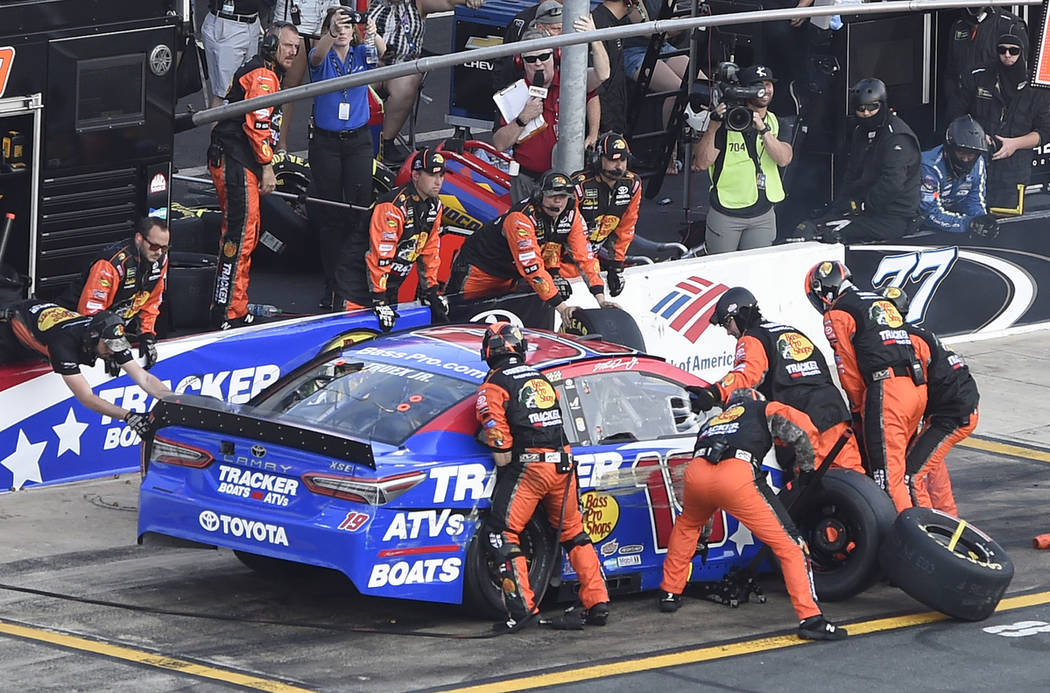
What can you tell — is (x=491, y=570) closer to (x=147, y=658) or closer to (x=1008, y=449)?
(x=147, y=658)

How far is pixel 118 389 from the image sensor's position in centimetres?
1267

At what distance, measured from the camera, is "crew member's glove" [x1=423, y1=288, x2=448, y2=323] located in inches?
548

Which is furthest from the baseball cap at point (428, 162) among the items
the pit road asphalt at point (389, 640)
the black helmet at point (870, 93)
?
the black helmet at point (870, 93)

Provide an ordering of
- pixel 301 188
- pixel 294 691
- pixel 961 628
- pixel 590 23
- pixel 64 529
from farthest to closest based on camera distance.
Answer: pixel 301 188
pixel 590 23
pixel 64 529
pixel 961 628
pixel 294 691

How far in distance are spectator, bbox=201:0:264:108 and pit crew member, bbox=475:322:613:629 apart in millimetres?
7720

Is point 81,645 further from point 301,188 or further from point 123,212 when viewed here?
point 301,188

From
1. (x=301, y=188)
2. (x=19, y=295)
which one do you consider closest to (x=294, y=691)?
(x=19, y=295)

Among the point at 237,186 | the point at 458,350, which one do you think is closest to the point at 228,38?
the point at 237,186

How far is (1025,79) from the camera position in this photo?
17500 mm

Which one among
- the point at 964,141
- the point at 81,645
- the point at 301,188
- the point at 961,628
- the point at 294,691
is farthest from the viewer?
the point at 964,141

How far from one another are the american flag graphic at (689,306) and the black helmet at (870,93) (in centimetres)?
239

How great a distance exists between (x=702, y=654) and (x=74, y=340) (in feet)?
15.4

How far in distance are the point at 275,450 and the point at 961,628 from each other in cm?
364

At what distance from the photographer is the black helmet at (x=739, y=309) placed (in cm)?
1094
